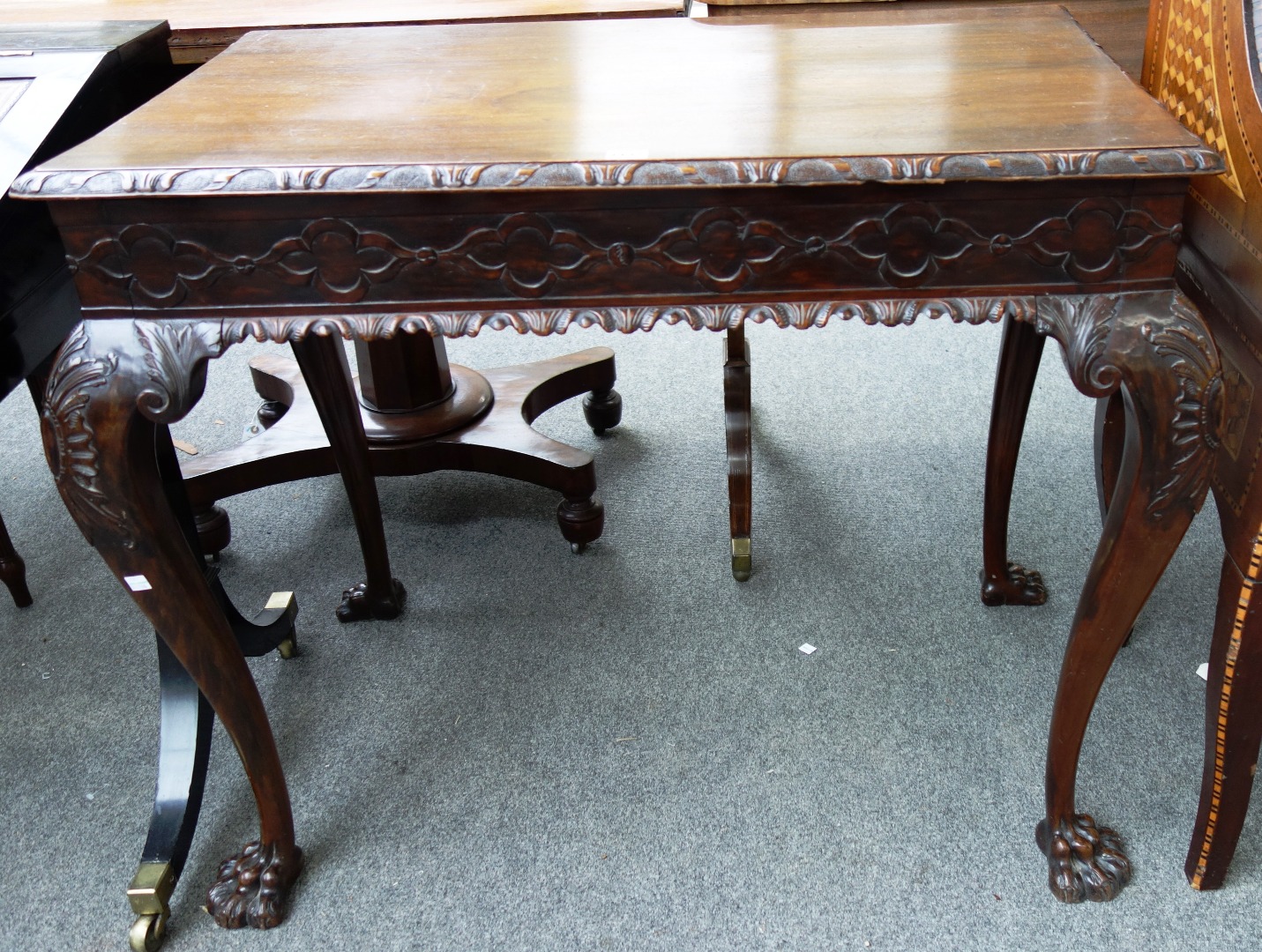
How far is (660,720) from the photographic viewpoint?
4.43ft

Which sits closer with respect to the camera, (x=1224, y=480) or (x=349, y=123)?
(x=349, y=123)

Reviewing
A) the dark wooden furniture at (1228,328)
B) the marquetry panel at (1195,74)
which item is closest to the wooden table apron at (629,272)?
the dark wooden furniture at (1228,328)

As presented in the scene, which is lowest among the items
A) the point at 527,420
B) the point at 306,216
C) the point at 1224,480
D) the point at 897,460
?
the point at 897,460

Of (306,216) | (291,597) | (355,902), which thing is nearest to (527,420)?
(291,597)

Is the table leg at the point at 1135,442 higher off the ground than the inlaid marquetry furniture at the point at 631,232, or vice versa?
the inlaid marquetry furniture at the point at 631,232

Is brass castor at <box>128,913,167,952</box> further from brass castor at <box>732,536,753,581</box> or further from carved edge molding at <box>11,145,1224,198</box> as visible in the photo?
brass castor at <box>732,536,753,581</box>

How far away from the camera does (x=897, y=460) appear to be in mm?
1874

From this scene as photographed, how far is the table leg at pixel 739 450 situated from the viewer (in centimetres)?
156

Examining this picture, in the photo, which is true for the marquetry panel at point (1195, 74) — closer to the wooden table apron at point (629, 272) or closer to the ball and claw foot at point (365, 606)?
the wooden table apron at point (629, 272)

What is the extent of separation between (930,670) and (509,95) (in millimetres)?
891

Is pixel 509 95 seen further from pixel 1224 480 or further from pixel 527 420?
pixel 527 420

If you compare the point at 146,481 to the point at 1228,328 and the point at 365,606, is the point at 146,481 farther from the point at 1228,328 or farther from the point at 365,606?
the point at 1228,328

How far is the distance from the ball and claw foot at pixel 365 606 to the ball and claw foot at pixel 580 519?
10.7 inches

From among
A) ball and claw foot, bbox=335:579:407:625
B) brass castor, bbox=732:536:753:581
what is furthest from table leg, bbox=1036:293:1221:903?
ball and claw foot, bbox=335:579:407:625
